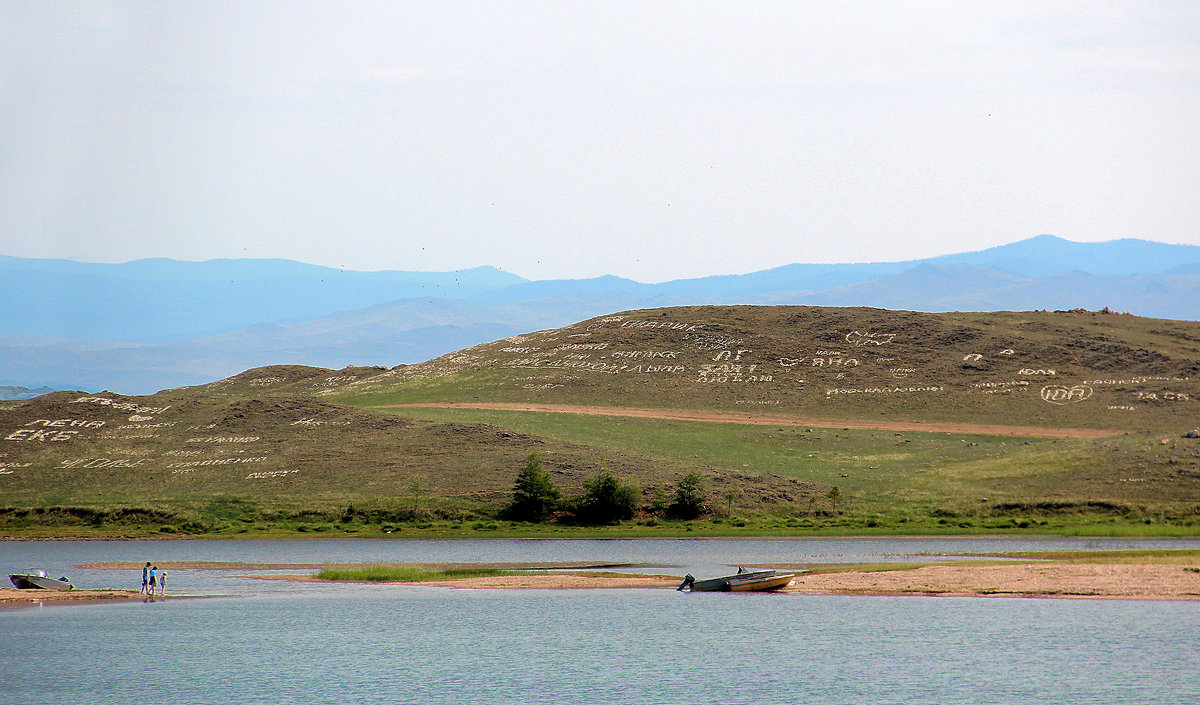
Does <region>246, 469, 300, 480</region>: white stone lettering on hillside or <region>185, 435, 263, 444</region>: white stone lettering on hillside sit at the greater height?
<region>185, 435, 263, 444</region>: white stone lettering on hillside

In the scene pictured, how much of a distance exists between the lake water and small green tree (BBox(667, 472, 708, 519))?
106 feet

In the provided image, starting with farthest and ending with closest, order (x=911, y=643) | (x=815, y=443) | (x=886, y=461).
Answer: (x=815, y=443), (x=886, y=461), (x=911, y=643)

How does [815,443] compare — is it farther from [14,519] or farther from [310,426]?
[14,519]

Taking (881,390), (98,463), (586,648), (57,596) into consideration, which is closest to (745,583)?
(586,648)

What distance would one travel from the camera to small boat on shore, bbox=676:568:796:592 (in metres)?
59.7

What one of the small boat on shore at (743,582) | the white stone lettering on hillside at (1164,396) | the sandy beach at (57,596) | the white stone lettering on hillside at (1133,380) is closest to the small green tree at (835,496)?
the small boat on shore at (743,582)

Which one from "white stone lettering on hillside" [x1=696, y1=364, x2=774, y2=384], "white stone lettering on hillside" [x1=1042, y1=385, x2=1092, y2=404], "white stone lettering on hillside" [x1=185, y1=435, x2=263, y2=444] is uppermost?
"white stone lettering on hillside" [x1=696, y1=364, x2=774, y2=384]

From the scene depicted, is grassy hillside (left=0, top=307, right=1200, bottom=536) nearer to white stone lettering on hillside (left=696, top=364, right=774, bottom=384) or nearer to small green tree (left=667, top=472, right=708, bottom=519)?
white stone lettering on hillside (left=696, top=364, right=774, bottom=384)

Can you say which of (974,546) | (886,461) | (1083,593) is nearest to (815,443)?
(886,461)

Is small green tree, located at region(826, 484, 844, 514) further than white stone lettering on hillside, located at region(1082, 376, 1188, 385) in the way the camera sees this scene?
No

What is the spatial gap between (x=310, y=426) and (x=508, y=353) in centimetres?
5422

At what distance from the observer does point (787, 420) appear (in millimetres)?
133500

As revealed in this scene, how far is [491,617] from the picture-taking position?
57.6 m

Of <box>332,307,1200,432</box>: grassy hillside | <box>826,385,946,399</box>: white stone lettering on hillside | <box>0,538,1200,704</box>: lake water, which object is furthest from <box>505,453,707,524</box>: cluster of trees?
<box>826,385,946,399</box>: white stone lettering on hillside
